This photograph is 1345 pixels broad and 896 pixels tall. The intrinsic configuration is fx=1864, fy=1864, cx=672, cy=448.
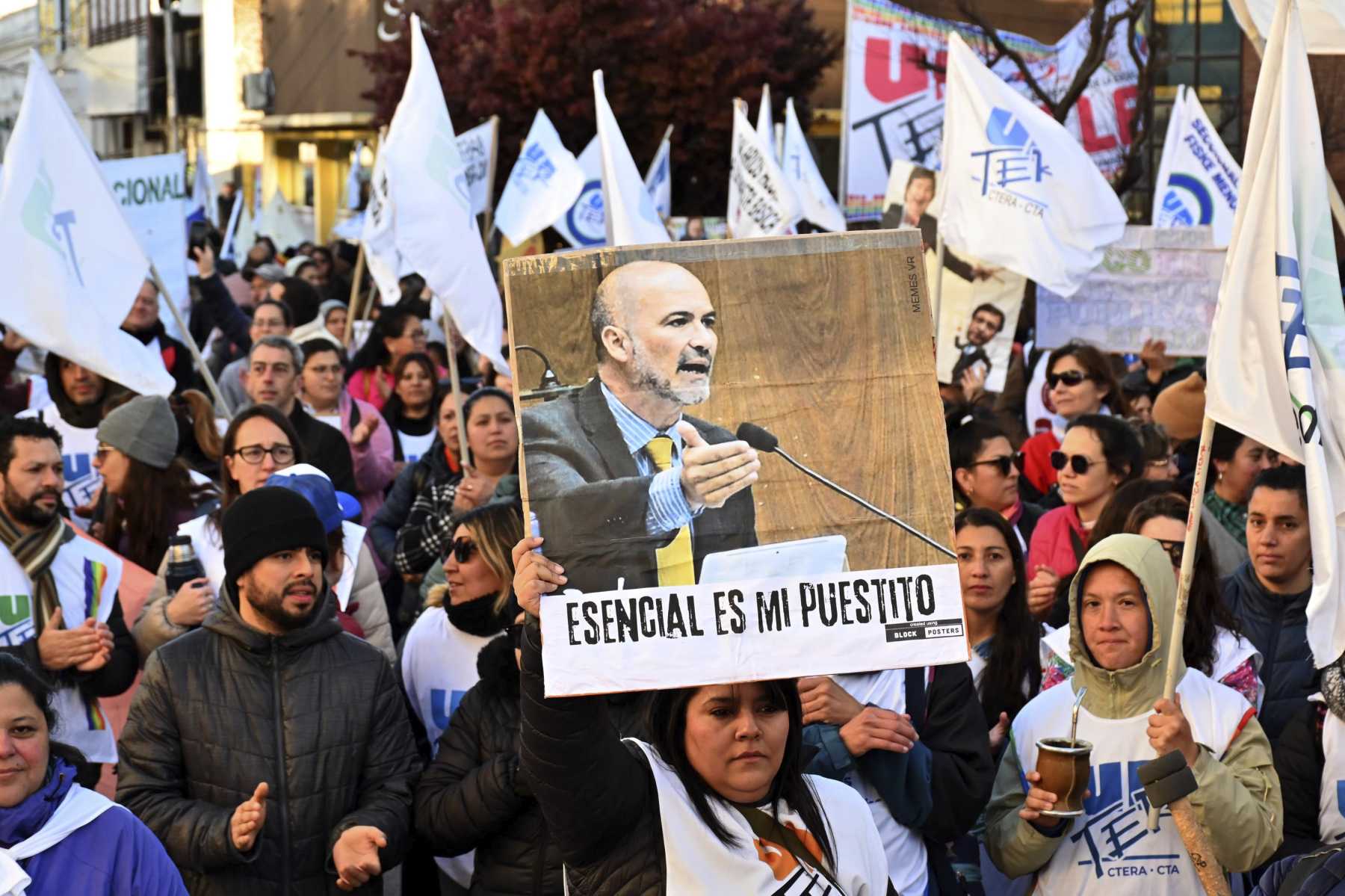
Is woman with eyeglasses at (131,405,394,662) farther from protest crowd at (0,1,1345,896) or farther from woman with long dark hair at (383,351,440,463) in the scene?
woman with long dark hair at (383,351,440,463)

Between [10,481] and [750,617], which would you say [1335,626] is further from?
[10,481]

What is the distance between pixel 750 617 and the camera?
323 cm

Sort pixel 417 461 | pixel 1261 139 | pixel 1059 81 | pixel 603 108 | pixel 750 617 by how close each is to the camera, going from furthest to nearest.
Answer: pixel 1059 81 < pixel 603 108 < pixel 417 461 < pixel 1261 139 < pixel 750 617

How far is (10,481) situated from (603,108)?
3.77m

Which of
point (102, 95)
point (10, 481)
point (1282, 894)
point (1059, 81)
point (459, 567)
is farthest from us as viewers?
point (102, 95)

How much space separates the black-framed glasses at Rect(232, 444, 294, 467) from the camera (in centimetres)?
629

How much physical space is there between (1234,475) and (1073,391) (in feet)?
4.62

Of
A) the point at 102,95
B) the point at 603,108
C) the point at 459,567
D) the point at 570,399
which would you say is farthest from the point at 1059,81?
the point at 102,95

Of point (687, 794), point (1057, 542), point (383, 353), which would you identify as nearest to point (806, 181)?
point (383, 353)

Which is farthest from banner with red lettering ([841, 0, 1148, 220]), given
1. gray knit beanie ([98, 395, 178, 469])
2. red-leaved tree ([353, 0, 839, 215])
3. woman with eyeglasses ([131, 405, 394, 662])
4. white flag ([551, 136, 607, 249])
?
woman with eyeglasses ([131, 405, 394, 662])

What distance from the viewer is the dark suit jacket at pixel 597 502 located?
3.21 meters

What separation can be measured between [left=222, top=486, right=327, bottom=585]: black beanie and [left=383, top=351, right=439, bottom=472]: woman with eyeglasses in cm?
468

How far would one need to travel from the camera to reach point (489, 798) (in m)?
4.40

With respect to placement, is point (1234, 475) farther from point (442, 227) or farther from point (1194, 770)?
point (442, 227)
